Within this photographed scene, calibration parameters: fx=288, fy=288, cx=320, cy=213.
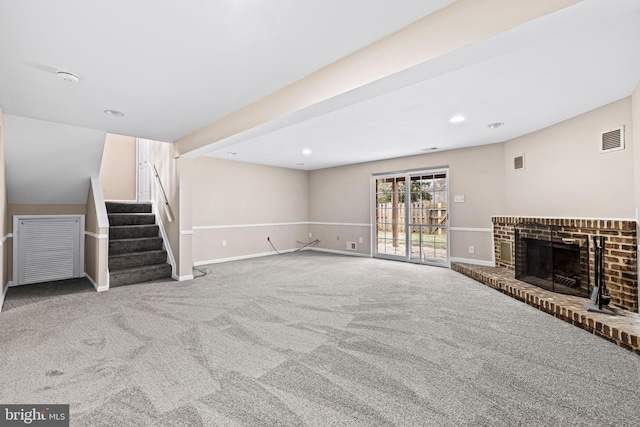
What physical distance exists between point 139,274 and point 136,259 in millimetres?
376

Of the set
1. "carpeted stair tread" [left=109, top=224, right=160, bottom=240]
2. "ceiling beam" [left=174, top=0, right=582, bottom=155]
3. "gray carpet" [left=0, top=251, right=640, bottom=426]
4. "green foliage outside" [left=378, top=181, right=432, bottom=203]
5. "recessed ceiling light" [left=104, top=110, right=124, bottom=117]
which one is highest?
"recessed ceiling light" [left=104, top=110, right=124, bottom=117]

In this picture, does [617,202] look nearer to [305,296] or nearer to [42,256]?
[305,296]

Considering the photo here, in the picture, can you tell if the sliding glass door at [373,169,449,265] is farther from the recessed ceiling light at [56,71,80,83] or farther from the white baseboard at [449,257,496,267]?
the recessed ceiling light at [56,71,80,83]

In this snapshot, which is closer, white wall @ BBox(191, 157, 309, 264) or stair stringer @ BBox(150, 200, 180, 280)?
stair stringer @ BBox(150, 200, 180, 280)

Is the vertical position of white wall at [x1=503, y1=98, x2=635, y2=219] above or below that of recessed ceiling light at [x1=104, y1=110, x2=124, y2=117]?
below

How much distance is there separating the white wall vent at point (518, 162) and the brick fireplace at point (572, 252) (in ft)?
2.97

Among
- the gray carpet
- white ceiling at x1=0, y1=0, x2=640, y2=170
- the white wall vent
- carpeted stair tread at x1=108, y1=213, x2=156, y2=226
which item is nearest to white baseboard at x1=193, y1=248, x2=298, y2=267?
carpeted stair tread at x1=108, y1=213, x2=156, y2=226

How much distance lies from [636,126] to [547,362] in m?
2.66

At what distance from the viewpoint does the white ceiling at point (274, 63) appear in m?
1.70

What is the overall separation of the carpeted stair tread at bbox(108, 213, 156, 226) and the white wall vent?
22.3 feet

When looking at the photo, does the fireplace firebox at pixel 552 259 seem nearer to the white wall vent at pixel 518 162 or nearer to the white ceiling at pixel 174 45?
the white wall vent at pixel 518 162

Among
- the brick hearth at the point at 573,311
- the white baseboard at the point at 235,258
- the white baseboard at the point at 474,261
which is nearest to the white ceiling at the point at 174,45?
the brick hearth at the point at 573,311

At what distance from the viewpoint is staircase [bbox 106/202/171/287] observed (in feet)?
15.2

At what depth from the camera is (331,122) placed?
395cm
